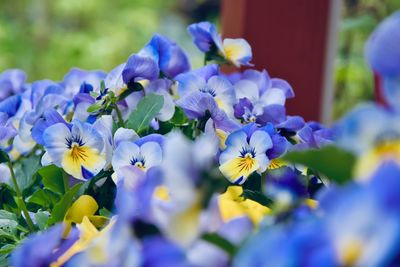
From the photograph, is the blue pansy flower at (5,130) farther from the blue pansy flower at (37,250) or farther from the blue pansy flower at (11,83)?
the blue pansy flower at (37,250)

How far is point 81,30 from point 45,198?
514cm

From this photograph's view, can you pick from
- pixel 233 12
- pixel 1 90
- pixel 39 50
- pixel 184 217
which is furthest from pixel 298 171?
pixel 39 50

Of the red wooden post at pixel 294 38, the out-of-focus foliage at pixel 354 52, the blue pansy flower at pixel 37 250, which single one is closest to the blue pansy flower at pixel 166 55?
the blue pansy flower at pixel 37 250

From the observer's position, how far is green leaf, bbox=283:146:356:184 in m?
0.42

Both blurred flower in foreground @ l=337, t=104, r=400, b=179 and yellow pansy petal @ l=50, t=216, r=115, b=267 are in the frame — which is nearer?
blurred flower in foreground @ l=337, t=104, r=400, b=179

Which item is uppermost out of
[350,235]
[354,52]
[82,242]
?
[350,235]

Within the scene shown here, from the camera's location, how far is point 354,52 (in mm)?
2752

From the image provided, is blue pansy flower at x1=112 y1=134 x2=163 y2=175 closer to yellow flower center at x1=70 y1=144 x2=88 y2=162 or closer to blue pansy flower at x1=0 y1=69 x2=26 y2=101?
yellow flower center at x1=70 y1=144 x2=88 y2=162

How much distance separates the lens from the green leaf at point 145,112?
75 centimetres

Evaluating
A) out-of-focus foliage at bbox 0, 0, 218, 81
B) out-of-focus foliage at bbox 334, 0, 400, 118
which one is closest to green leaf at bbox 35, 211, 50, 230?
out-of-focus foliage at bbox 334, 0, 400, 118

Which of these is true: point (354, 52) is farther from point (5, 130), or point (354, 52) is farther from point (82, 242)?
point (82, 242)

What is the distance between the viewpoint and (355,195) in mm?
342

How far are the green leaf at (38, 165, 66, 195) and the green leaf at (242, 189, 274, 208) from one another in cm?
18

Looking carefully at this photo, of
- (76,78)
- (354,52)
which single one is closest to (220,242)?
(76,78)
